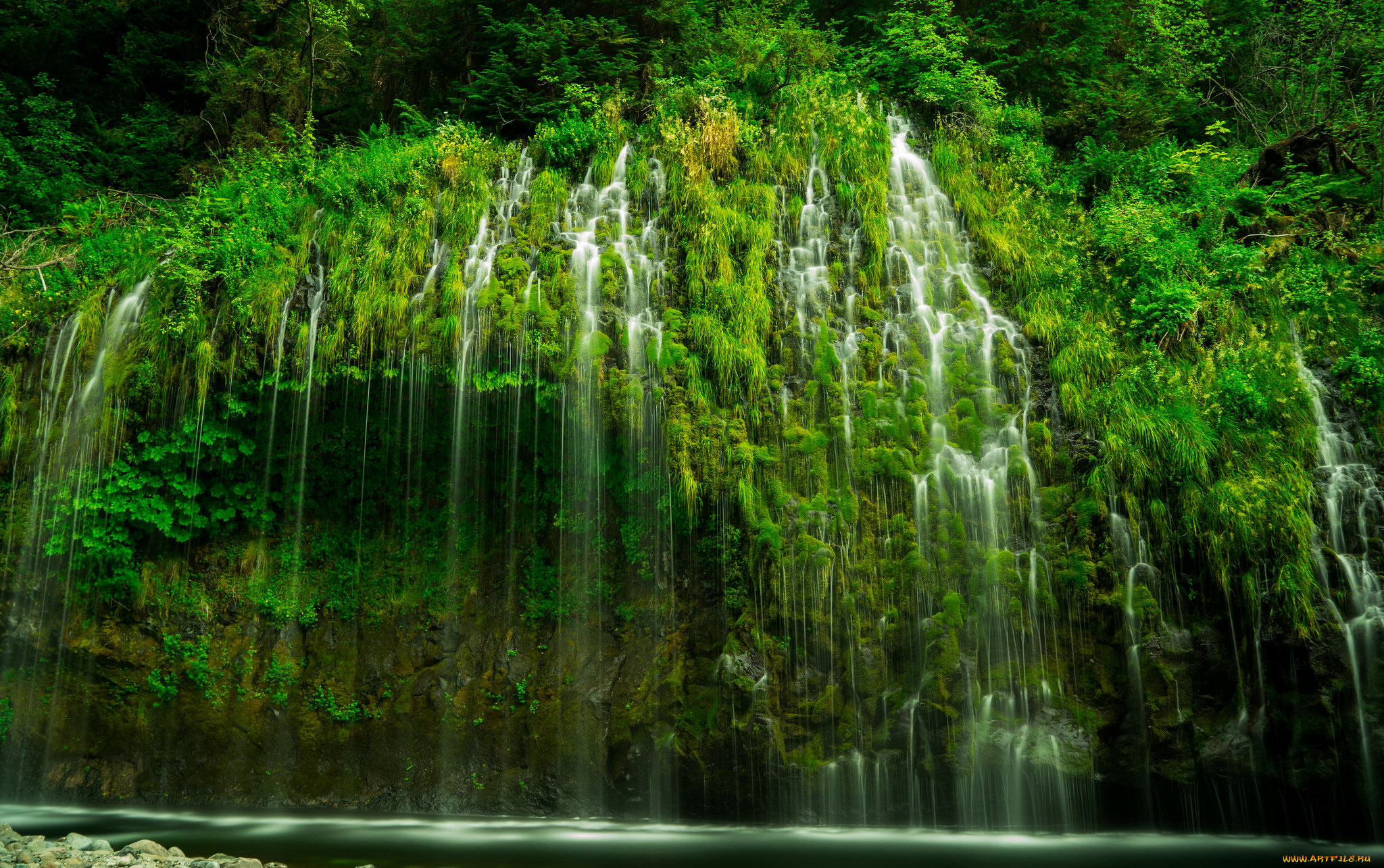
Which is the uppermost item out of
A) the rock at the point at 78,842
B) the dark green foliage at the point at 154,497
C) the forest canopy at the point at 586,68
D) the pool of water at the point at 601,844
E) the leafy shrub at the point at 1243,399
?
the forest canopy at the point at 586,68

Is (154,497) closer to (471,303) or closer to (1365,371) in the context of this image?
(471,303)

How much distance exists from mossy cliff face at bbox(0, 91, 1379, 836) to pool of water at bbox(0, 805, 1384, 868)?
30cm

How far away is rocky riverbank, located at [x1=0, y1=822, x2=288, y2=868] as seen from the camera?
19.3 feet

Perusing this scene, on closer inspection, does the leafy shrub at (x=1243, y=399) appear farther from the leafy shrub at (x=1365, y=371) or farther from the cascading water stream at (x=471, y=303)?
the cascading water stream at (x=471, y=303)

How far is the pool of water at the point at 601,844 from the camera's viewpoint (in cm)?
653

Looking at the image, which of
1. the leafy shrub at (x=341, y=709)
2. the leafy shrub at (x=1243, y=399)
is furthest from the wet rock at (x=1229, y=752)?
the leafy shrub at (x=341, y=709)

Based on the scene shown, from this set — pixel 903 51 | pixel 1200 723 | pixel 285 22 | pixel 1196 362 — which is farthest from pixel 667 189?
pixel 285 22

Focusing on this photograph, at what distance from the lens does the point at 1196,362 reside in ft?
27.7

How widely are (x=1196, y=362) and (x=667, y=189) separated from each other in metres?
6.61

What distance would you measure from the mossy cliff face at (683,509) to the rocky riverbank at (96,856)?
220 cm

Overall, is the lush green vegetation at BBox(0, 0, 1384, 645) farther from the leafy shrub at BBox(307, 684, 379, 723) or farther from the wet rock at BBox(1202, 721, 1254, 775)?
the wet rock at BBox(1202, 721, 1254, 775)

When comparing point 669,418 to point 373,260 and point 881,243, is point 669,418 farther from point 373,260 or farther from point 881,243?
point 373,260

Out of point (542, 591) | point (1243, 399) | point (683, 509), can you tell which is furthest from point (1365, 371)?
point (542, 591)

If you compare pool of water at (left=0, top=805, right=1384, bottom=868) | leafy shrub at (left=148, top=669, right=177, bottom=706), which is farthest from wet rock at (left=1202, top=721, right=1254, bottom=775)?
leafy shrub at (left=148, top=669, right=177, bottom=706)
